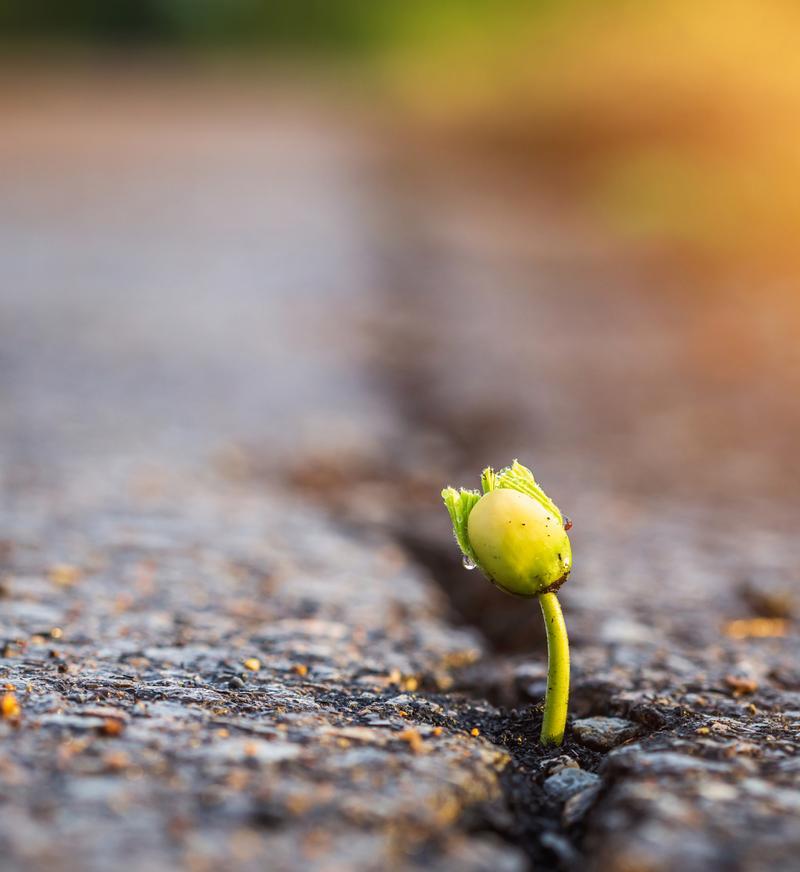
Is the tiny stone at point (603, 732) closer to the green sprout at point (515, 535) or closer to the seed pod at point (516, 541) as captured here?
the green sprout at point (515, 535)

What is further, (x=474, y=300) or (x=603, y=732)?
(x=474, y=300)

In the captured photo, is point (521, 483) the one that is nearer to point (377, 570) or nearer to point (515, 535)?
point (515, 535)

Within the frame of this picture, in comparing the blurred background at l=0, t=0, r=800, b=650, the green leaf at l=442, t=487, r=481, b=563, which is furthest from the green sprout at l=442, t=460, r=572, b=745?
the blurred background at l=0, t=0, r=800, b=650

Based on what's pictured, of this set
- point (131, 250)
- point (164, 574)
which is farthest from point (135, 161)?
point (164, 574)

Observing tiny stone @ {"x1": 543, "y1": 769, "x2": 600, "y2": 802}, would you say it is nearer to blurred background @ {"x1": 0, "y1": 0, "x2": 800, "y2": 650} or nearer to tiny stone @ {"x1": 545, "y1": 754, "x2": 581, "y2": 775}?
tiny stone @ {"x1": 545, "y1": 754, "x2": 581, "y2": 775}

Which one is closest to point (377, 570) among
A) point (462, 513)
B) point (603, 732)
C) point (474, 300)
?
point (603, 732)
